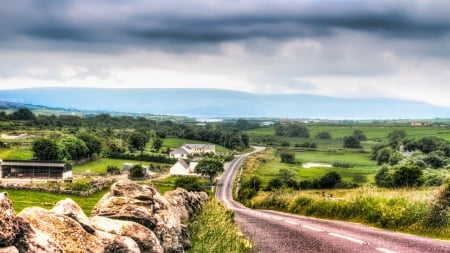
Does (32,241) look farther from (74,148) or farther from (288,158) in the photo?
(288,158)

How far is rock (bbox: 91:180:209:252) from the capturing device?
10.6 meters

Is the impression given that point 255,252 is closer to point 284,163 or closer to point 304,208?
point 304,208

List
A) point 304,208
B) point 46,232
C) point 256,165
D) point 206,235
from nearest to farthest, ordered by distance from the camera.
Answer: point 46,232 < point 206,235 < point 304,208 < point 256,165

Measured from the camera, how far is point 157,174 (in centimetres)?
12769

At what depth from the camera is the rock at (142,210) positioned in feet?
34.6

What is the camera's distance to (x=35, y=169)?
97625 mm

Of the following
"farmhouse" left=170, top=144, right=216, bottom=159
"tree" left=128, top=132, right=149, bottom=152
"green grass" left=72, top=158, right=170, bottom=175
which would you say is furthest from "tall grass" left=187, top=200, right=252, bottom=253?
"tree" left=128, top=132, right=149, bottom=152

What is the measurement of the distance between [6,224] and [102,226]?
131 inches

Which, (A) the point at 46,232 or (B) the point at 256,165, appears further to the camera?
(B) the point at 256,165

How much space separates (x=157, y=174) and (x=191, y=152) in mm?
52600

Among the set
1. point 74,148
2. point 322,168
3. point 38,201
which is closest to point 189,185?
point 74,148

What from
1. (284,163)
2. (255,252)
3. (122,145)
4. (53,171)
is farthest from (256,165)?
(255,252)

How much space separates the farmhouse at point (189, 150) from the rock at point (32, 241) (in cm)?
16040

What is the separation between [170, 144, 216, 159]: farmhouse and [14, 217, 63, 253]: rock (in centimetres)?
16040
